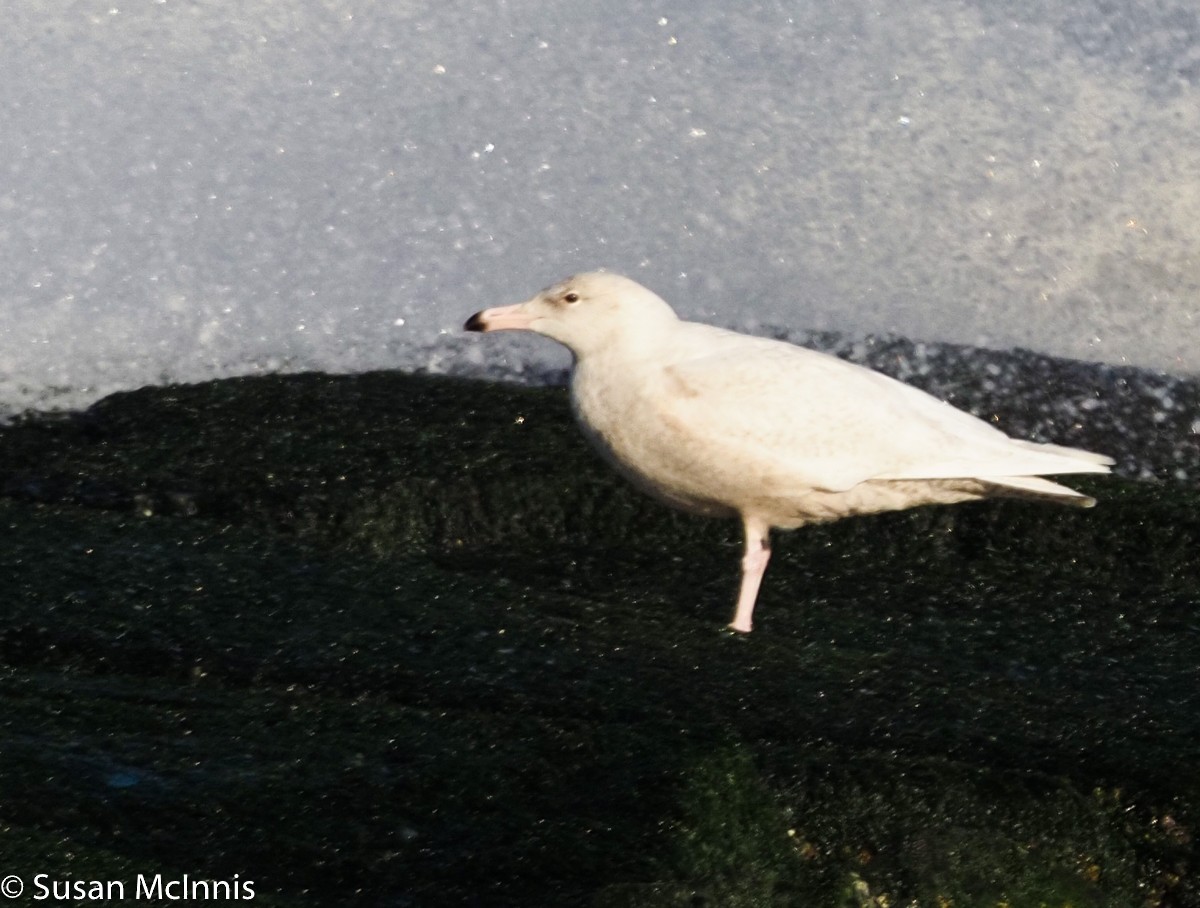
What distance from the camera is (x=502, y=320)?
4289 mm

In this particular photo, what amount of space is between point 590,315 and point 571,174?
354 centimetres

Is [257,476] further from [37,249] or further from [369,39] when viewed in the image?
[369,39]

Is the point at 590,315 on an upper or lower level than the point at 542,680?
upper

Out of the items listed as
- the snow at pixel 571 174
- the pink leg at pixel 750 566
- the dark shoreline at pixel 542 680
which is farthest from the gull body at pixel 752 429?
the snow at pixel 571 174

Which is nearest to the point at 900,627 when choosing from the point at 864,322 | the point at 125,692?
the point at 125,692

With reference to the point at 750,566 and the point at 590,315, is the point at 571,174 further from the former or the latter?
the point at 750,566

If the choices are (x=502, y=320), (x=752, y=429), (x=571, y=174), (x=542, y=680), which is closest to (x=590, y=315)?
(x=502, y=320)

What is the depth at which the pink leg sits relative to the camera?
4211 mm

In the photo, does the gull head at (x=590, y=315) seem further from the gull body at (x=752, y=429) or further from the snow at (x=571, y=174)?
the snow at (x=571, y=174)

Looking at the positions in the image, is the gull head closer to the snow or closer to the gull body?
the gull body

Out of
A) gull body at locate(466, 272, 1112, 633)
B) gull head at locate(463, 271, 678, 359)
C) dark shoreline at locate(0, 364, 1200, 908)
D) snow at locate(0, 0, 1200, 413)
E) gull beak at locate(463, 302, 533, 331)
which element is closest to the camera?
dark shoreline at locate(0, 364, 1200, 908)

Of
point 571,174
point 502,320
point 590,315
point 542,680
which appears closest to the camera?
point 542,680

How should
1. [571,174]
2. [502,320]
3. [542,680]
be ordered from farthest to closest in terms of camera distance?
[571,174]
[502,320]
[542,680]

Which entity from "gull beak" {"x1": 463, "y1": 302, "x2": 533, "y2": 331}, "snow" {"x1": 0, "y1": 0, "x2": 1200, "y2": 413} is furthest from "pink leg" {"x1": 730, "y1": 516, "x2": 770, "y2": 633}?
"snow" {"x1": 0, "y1": 0, "x2": 1200, "y2": 413}
